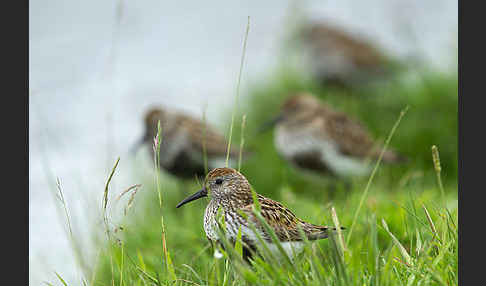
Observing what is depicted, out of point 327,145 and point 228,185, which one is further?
point 327,145

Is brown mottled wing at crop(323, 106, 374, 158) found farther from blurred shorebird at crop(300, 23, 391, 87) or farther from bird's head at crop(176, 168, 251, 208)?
bird's head at crop(176, 168, 251, 208)

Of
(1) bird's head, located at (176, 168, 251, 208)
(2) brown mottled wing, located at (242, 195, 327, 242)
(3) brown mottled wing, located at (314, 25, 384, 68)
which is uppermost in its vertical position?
(3) brown mottled wing, located at (314, 25, 384, 68)

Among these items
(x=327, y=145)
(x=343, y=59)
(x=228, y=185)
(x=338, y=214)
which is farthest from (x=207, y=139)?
(x=228, y=185)

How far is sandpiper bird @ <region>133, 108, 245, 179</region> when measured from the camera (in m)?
6.43

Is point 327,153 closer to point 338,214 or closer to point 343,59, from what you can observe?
point 338,214

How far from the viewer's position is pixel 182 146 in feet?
21.1

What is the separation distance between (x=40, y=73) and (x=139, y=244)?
4495 mm

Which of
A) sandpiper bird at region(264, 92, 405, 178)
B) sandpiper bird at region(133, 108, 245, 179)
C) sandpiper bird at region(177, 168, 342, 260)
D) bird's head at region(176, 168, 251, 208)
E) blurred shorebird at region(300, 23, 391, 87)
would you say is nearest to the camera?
sandpiper bird at region(177, 168, 342, 260)

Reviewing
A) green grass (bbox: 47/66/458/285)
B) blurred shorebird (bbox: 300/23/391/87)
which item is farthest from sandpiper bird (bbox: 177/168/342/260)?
blurred shorebird (bbox: 300/23/391/87)

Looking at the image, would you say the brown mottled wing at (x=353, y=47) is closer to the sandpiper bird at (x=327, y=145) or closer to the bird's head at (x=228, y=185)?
the sandpiper bird at (x=327, y=145)

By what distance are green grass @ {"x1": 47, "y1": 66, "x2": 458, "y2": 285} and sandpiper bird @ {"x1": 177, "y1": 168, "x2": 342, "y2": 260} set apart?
0.11 m

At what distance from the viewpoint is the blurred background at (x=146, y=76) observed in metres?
7.18

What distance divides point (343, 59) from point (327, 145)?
293 cm

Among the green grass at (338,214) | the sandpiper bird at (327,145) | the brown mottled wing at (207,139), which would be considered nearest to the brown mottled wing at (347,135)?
the sandpiper bird at (327,145)
